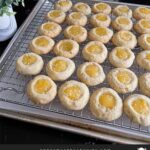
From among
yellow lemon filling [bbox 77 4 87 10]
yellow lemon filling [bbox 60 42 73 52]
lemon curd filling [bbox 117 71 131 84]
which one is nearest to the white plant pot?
yellow lemon filling [bbox 60 42 73 52]

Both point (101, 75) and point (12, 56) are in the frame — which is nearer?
point (101, 75)

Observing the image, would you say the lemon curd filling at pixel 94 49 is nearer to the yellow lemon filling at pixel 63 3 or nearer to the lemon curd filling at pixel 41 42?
the lemon curd filling at pixel 41 42

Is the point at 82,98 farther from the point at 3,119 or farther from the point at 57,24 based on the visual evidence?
the point at 57,24

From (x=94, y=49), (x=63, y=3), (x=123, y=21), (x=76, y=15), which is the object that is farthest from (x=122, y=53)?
(x=63, y=3)

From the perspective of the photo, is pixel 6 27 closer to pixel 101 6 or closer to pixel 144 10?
pixel 101 6

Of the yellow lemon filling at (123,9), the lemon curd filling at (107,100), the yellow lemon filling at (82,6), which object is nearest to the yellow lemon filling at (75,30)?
the yellow lemon filling at (82,6)

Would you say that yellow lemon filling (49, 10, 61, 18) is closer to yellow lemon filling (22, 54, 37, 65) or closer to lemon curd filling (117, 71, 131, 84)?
yellow lemon filling (22, 54, 37, 65)

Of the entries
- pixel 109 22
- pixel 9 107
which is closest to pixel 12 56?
pixel 9 107

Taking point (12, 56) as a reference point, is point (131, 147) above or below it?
below
